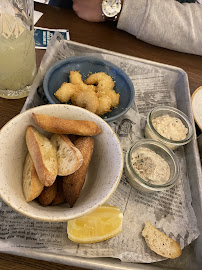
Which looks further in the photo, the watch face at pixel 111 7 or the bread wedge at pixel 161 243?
the watch face at pixel 111 7

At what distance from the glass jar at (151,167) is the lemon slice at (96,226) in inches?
5.5

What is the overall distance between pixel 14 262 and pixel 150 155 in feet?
1.70

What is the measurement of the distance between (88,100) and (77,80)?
0.13 metres

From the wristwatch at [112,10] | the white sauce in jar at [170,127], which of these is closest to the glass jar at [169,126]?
the white sauce in jar at [170,127]

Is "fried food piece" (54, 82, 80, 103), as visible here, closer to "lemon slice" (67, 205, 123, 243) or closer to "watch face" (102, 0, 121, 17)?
"lemon slice" (67, 205, 123, 243)

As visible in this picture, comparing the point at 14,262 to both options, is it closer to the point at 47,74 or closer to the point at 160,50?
the point at 47,74

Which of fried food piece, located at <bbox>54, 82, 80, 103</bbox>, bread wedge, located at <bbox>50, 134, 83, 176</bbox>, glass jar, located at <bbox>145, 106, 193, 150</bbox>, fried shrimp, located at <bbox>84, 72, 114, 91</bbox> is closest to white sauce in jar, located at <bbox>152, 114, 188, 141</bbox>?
glass jar, located at <bbox>145, 106, 193, 150</bbox>

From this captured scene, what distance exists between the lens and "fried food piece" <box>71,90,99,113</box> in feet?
2.82

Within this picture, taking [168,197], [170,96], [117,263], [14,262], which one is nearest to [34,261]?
[14,262]

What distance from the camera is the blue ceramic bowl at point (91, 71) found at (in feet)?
3.01

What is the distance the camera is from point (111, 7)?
1291mm

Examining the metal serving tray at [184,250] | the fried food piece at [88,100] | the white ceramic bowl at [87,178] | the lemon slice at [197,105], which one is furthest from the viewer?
the lemon slice at [197,105]

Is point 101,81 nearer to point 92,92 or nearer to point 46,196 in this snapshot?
point 92,92

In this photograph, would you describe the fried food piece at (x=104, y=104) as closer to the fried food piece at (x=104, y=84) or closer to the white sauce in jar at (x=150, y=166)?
the fried food piece at (x=104, y=84)
